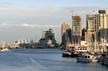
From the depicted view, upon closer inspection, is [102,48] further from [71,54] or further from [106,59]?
[106,59]

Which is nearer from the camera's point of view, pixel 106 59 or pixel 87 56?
pixel 106 59

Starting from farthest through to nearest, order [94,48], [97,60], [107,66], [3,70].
Answer: 1. [94,48]
2. [97,60]
3. [107,66]
4. [3,70]

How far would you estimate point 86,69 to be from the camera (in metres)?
89.3

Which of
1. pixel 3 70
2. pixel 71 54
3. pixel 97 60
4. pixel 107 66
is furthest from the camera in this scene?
pixel 71 54

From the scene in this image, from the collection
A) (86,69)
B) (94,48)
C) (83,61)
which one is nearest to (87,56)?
(83,61)

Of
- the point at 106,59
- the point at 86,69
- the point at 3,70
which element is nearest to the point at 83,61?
the point at 106,59

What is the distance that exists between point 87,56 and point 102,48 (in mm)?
37713

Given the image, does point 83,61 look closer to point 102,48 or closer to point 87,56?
point 87,56

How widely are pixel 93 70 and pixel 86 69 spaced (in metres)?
2.80

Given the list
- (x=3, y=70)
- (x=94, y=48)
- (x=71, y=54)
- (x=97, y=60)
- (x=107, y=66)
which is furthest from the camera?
(x=94, y=48)

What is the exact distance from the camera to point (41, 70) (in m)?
87.3

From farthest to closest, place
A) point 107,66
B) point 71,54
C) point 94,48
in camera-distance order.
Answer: point 94,48 < point 71,54 < point 107,66

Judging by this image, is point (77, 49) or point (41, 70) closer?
point (41, 70)

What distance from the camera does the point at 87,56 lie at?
112938mm
